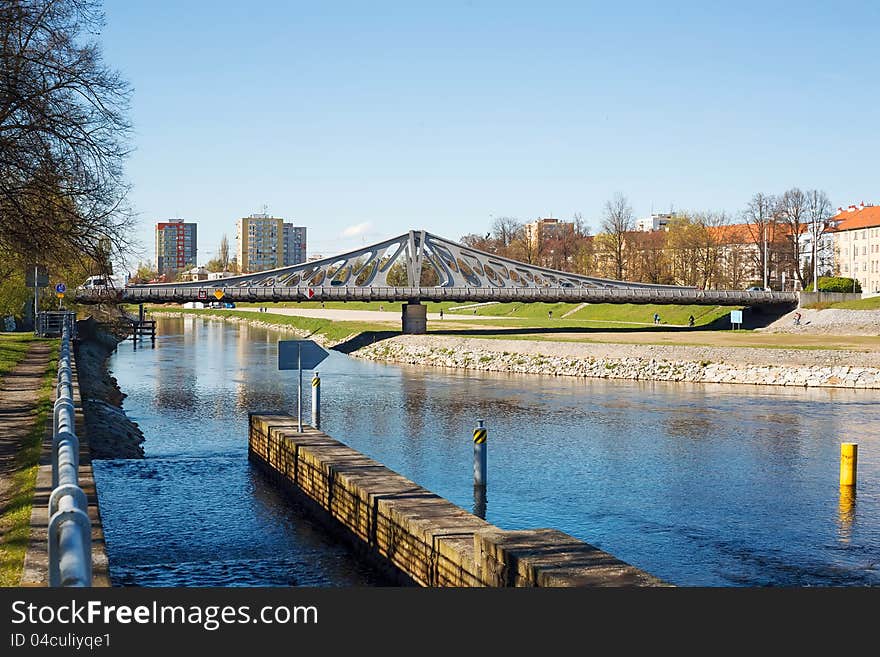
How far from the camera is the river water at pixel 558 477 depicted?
553 inches

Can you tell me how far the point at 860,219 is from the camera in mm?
111875

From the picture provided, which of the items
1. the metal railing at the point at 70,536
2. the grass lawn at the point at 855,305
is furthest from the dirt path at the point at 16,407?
the grass lawn at the point at 855,305

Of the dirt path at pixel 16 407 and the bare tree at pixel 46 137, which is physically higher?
the bare tree at pixel 46 137

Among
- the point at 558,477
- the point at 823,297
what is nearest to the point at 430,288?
the point at 823,297

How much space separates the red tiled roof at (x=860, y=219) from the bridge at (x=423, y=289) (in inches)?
1466

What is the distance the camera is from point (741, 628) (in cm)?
703

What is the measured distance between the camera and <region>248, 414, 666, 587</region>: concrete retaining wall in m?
9.20

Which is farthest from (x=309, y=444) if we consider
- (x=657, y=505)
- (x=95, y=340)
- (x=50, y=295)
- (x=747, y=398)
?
(x=95, y=340)

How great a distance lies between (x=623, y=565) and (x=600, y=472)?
509 inches

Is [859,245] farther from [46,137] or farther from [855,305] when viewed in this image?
[46,137]

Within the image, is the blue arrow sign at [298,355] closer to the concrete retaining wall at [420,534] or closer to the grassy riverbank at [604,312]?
the concrete retaining wall at [420,534]

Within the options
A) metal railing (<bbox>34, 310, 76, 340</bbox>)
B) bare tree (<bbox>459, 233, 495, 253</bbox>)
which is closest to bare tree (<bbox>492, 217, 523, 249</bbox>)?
bare tree (<bbox>459, 233, 495, 253</bbox>)

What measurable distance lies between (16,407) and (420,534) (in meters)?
11.9

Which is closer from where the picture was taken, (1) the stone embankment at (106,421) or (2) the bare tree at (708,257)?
(1) the stone embankment at (106,421)
